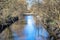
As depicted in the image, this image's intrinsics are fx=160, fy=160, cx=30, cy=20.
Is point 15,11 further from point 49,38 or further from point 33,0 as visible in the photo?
point 49,38

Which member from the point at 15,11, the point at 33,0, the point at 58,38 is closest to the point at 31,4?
the point at 33,0

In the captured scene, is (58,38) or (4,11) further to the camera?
(4,11)

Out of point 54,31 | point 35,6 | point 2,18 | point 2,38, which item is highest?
point 35,6

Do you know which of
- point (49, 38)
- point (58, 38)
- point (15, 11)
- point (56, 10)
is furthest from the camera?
point (15, 11)

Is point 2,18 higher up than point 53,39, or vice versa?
point 2,18

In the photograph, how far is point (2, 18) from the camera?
141 inches

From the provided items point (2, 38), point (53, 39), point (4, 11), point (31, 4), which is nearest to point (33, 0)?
point (31, 4)

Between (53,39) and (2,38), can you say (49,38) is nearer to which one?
(53,39)

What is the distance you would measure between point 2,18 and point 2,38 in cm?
54

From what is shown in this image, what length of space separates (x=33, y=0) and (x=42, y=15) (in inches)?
16.1

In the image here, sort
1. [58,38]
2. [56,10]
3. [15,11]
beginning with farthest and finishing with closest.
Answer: [15,11]
[58,38]
[56,10]

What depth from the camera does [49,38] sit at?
11.2 ft

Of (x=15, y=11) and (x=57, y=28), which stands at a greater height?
(x=15, y=11)

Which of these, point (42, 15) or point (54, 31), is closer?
point (54, 31)
